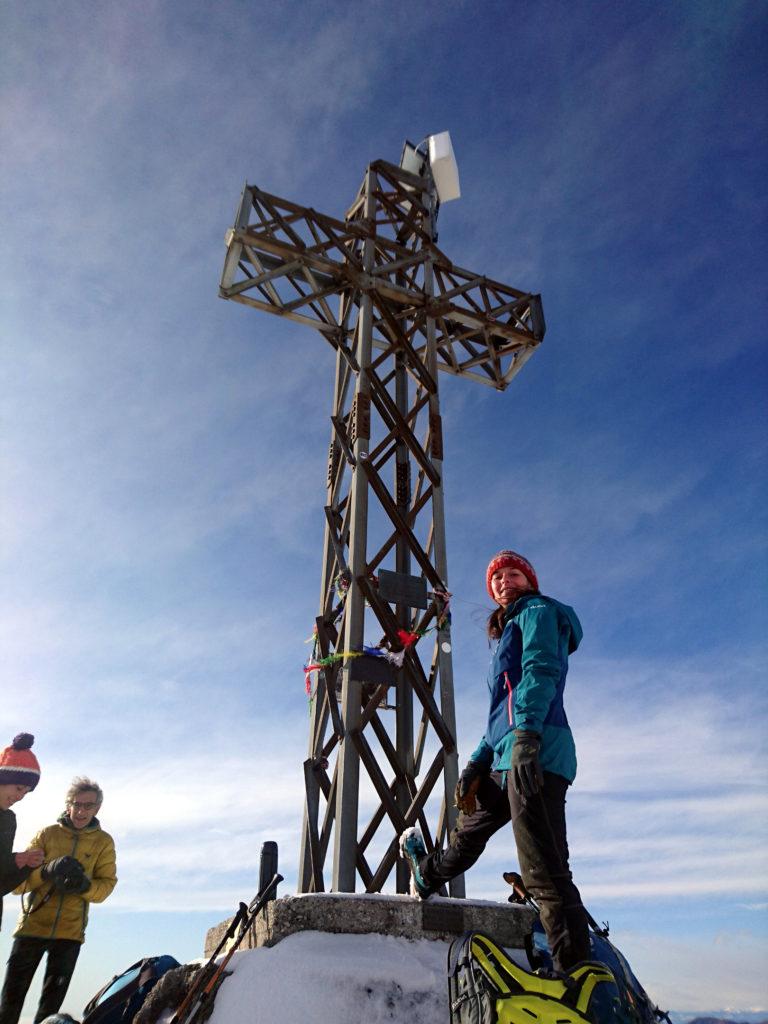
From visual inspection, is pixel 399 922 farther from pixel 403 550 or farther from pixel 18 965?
pixel 403 550

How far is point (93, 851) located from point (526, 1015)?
384 centimetres

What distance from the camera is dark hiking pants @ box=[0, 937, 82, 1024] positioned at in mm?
4668

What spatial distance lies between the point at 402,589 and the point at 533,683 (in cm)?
348

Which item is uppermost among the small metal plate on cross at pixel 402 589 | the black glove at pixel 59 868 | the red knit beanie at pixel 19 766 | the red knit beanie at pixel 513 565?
the small metal plate on cross at pixel 402 589

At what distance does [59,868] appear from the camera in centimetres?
476

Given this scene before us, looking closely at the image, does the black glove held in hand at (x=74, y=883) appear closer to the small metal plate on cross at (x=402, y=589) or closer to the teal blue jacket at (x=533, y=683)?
the teal blue jacket at (x=533, y=683)

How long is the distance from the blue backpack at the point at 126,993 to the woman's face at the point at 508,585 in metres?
3.30

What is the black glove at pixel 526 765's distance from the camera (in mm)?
3125

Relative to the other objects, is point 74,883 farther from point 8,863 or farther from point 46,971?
point 46,971

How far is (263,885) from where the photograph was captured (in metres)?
4.33

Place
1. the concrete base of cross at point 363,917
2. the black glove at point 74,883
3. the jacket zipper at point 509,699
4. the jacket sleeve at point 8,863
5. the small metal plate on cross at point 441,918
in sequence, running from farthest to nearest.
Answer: the black glove at point 74,883 → the jacket sleeve at point 8,863 → the small metal plate on cross at point 441,918 → the concrete base of cross at point 363,917 → the jacket zipper at point 509,699

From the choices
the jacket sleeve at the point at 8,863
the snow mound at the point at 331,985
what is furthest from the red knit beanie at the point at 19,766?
the snow mound at the point at 331,985

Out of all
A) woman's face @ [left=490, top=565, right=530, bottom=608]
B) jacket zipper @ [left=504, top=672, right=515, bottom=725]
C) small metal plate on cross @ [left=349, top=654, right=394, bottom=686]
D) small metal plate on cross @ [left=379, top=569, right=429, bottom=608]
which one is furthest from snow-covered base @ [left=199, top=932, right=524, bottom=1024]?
small metal plate on cross @ [left=379, top=569, right=429, bottom=608]

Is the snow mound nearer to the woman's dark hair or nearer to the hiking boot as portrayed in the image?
the hiking boot
